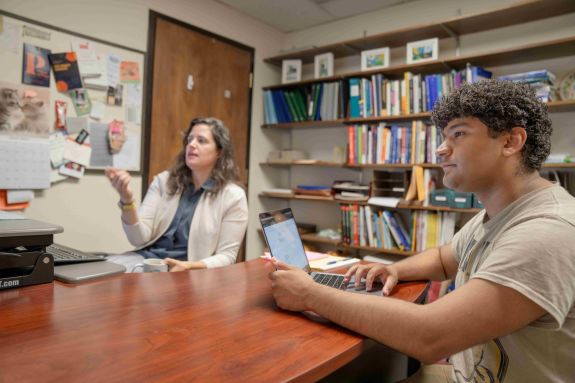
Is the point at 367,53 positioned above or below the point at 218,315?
above

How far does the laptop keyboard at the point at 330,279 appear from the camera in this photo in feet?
3.86

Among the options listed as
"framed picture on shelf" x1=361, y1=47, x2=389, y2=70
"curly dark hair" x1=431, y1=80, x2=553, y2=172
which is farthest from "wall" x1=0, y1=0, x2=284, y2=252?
"curly dark hair" x1=431, y1=80, x2=553, y2=172

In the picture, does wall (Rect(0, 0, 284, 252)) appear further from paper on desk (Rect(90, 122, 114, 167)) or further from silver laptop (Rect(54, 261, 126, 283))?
silver laptop (Rect(54, 261, 126, 283))

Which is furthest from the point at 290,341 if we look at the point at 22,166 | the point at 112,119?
the point at 112,119

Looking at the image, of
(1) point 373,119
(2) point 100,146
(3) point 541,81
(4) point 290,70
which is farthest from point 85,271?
(4) point 290,70

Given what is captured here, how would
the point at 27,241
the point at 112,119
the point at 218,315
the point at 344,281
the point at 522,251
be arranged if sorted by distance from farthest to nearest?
1. the point at 112,119
2. the point at 344,281
3. the point at 27,241
4. the point at 218,315
5. the point at 522,251

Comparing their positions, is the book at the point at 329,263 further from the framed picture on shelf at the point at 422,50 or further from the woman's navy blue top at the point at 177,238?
the framed picture on shelf at the point at 422,50

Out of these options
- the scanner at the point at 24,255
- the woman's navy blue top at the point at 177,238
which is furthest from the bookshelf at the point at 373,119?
the scanner at the point at 24,255

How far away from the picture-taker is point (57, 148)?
2.44 metres

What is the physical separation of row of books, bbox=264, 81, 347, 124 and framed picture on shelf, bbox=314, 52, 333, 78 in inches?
3.9

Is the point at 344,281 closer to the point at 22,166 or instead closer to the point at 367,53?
the point at 22,166

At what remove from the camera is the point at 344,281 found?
1217mm

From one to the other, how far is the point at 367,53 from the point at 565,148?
1.60 metres

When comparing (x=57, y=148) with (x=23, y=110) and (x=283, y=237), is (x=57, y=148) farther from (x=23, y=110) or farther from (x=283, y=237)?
(x=283, y=237)
